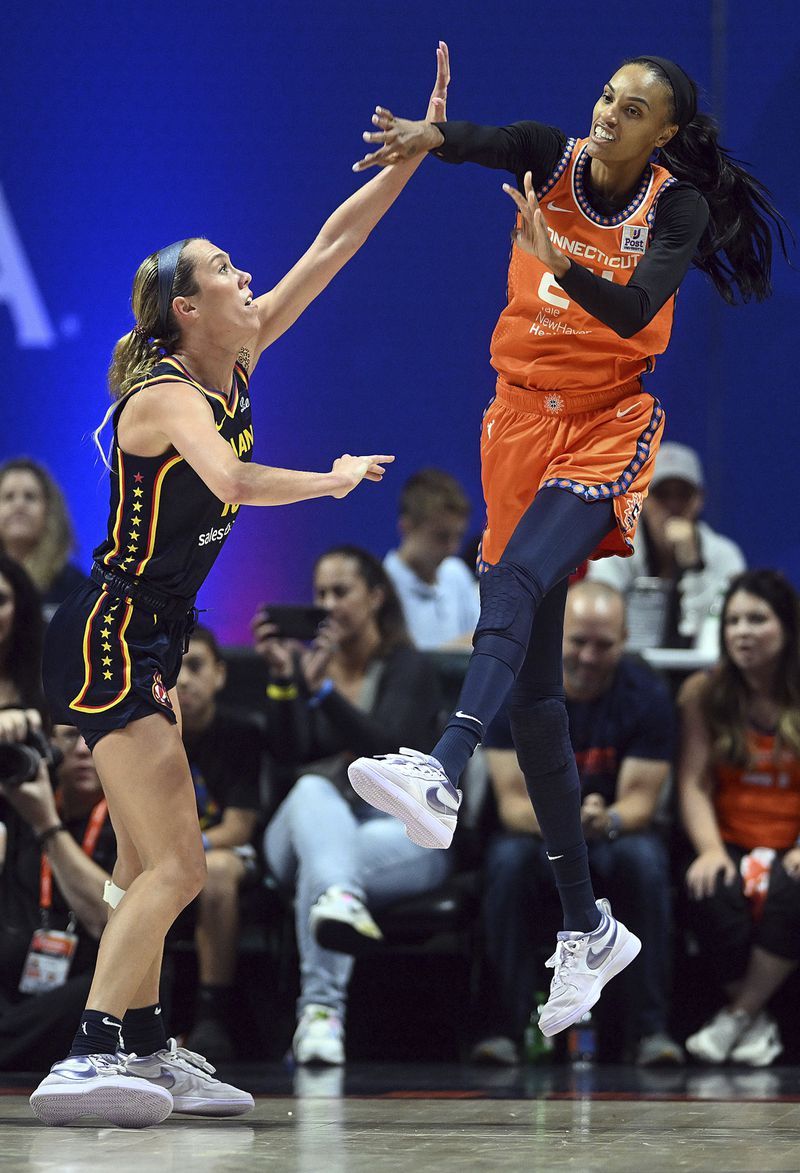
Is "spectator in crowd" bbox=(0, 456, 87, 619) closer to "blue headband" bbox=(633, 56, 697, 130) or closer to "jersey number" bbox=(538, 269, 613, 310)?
"jersey number" bbox=(538, 269, 613, 310)

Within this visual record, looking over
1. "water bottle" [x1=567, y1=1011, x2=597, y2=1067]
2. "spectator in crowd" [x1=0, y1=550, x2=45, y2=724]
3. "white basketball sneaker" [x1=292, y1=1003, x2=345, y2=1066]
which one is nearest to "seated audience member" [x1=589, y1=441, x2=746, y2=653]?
"water bottle" [x1=567, y1=1011, x2=597, y2=1067]

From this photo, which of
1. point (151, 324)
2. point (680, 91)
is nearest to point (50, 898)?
point (151, 324)


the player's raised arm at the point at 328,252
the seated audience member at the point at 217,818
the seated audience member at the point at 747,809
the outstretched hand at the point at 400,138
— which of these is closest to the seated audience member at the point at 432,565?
the seated audience member at the point at 217,818

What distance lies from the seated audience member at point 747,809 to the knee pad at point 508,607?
1867mm

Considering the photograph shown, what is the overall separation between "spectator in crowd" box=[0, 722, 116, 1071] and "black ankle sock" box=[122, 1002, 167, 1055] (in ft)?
2.78

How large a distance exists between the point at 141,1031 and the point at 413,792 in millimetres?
954

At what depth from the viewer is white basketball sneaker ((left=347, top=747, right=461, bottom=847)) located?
3.07m

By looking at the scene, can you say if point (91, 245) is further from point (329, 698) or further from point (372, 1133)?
point (372, 1133)

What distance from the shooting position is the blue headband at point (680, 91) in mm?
3432

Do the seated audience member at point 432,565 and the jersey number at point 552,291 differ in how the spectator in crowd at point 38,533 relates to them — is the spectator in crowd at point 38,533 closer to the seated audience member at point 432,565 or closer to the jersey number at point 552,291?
the seated audience member at point 432,565

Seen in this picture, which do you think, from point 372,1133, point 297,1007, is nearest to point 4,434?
point 297,1007

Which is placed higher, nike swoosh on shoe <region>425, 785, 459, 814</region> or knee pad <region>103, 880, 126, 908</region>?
nike swoosh on shoe <region>425, 785, 459, 814</region>

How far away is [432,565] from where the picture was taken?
6.95m

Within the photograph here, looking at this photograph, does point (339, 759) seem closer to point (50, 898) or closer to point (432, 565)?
point (50, 898)
